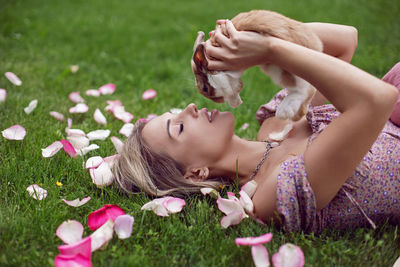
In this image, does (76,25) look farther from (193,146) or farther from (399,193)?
(399,193)

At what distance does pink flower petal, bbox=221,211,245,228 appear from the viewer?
1785 millimetres

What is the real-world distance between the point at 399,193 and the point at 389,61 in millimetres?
2404

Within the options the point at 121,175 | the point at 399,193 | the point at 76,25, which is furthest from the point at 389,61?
the point at 76,25

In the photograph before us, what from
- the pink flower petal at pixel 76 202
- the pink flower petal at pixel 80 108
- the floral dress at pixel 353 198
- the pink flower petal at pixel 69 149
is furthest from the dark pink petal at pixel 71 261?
the pink flower petal at pixel 80 108

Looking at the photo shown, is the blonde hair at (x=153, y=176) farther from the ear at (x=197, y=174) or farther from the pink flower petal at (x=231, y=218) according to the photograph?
the pink flower petal at (x=231, y=218)

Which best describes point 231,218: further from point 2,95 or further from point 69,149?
point 2,95

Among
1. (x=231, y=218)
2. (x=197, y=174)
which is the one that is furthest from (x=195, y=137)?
(x=231, y=218)

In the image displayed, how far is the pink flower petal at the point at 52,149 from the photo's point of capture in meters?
2.29

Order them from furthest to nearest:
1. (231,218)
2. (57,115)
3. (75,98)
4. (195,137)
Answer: (75,98)
(57,115)
(195,137)
(231,218)

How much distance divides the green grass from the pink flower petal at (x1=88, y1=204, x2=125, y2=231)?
0.11 metres

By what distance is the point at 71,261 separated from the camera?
1499mm

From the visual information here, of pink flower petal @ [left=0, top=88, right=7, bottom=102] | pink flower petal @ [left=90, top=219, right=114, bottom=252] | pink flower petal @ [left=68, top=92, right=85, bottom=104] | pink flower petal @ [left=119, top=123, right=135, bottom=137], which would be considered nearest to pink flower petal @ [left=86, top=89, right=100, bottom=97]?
pink flower petal @ [left=68, top=92, right=85, bottom=104]

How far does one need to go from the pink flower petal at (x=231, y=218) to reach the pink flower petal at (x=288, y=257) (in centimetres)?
28

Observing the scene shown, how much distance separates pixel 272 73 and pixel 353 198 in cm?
68
